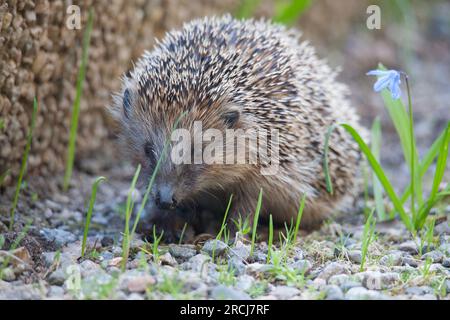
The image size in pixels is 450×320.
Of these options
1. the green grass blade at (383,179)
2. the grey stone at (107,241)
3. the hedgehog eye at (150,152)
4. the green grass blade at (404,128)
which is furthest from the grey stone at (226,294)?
the green grass blade at (404,128)

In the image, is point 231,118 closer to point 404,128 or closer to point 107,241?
point 107,241

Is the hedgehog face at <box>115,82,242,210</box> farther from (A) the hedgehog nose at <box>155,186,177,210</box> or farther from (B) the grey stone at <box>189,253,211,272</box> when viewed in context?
(B) the grey stone at <box>189,253,211,272</box>

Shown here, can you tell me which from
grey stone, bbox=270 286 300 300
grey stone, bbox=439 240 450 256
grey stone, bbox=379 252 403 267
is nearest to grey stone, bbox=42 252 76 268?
grey stone, bbox=270 286 300 300

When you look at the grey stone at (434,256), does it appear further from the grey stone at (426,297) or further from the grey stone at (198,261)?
the grey stone at (198,261)

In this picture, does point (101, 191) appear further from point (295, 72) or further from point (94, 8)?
point (295, 72)

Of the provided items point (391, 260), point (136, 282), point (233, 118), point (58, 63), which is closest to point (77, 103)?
point (58, 63)

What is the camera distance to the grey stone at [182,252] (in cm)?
405

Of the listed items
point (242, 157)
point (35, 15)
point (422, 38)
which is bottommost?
point (242, 157)

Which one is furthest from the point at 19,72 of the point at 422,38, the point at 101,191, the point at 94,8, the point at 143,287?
the point at 422,38

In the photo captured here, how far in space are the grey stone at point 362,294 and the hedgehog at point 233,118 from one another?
53.6 inches
